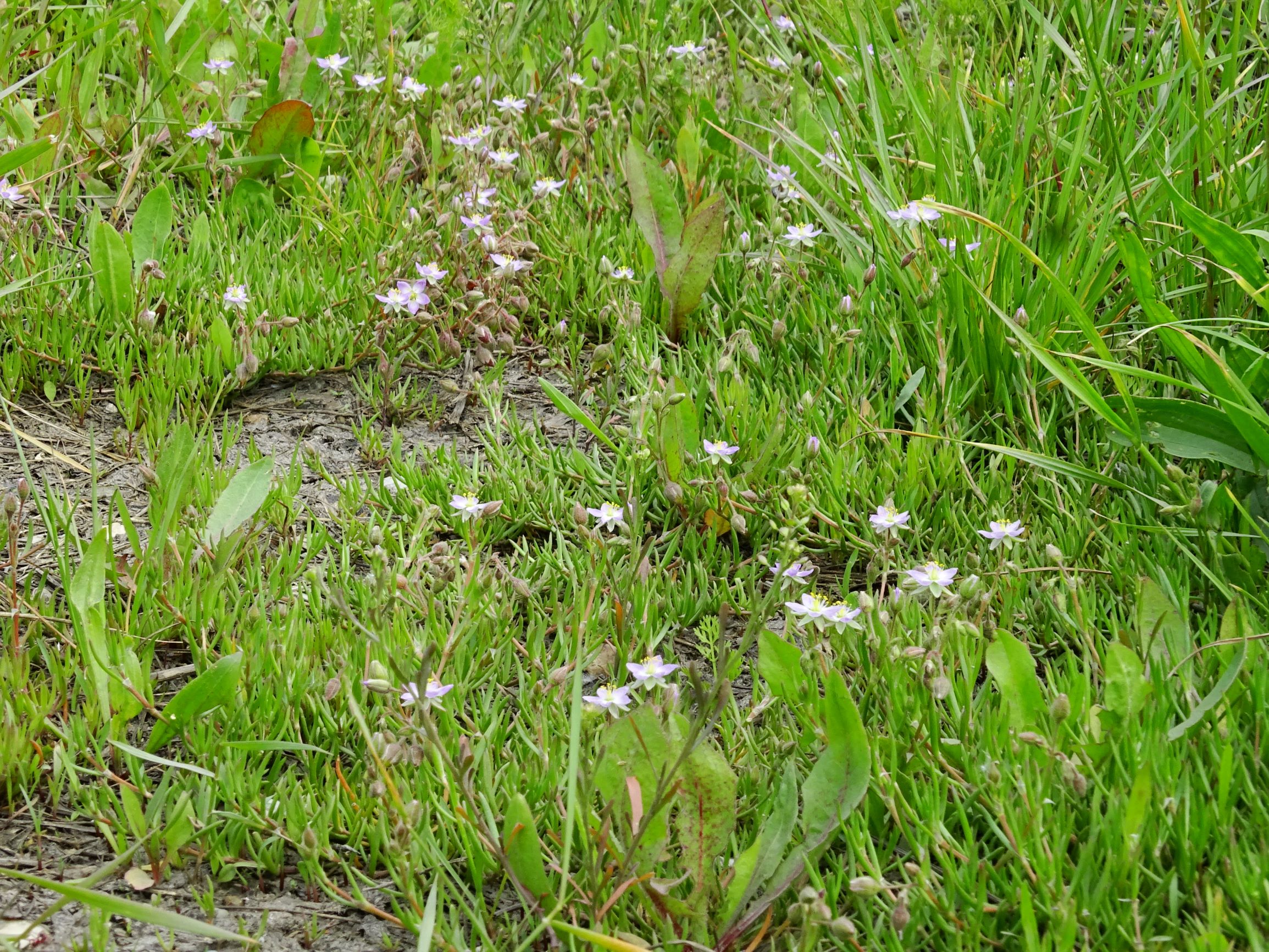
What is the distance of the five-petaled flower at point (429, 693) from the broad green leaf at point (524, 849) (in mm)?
175

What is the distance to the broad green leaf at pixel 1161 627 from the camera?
1830mm

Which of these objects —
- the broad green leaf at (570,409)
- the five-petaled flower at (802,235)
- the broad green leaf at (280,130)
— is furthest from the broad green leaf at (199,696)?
the broad green leaf at (280,130)

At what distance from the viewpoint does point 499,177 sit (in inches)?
127

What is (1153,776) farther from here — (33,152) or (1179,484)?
(33,152)

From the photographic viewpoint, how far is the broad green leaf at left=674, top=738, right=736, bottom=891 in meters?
1.59

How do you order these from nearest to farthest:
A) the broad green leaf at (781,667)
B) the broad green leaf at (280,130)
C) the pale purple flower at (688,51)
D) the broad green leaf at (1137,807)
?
the broad green leaf at (1137,807) < the broad green leaf at (781,667) < the broad green leaf at (280,130) < the pale purple flower at (688,51)

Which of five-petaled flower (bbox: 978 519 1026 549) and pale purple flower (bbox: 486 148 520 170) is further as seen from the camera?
pale purple flower (bbox: 486 148 520 170)

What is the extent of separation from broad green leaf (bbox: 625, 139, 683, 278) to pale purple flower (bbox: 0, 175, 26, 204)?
1.45 meters

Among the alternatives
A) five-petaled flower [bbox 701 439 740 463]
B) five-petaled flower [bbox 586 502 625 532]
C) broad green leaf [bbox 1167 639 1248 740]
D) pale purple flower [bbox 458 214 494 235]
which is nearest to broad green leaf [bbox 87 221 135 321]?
pale purple flower [bbox 458 214 494 235]

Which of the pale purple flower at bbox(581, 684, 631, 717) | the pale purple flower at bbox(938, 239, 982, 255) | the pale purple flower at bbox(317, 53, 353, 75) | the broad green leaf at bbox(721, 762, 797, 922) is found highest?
the pale purple flower at bbox(317, 53, 353, 75)

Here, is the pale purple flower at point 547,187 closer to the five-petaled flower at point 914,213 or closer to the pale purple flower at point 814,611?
the five-petaled flower at point 914,213

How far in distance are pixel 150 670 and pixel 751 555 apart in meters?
1.10

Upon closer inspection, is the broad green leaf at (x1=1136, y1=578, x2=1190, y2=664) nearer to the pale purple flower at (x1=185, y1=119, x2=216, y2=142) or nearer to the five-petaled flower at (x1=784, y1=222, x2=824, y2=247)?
the five-petaled flower at (x1=784, y1=222, x2=824, y2=247)

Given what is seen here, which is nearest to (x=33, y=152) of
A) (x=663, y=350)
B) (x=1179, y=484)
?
(x=663, y=350)
